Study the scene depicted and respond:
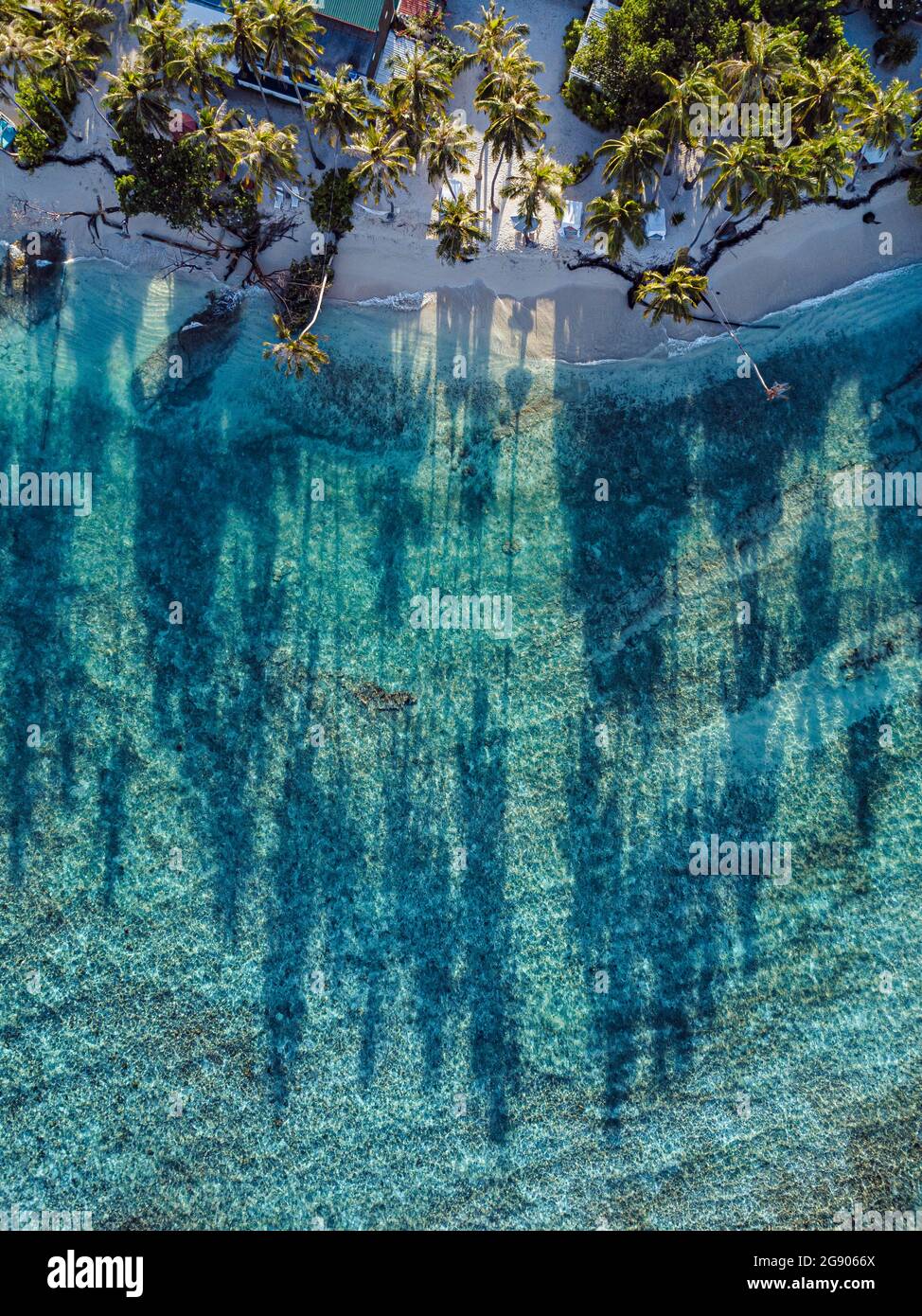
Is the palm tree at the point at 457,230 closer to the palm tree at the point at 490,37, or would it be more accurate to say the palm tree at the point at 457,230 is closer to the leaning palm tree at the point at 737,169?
the palm tree at the point at 490,37

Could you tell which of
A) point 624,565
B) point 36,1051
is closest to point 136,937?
point 36,1051

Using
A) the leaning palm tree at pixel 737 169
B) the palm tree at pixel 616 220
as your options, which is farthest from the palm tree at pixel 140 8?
the leaning palm tree at pixel 737 169

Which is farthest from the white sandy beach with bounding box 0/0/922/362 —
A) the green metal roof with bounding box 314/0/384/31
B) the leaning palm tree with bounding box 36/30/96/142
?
the leaning palm tree with bounding box 36/30/96/142

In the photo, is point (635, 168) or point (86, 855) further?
point (86, 855)

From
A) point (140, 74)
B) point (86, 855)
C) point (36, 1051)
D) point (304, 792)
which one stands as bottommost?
point (36, 1051)

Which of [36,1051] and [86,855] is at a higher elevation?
[86,855]

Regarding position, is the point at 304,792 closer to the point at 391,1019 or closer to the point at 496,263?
the point at 391,1019
